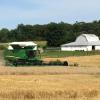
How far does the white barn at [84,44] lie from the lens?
4734 inches

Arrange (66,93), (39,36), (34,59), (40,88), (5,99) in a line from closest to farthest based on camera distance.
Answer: (5,99) < (66,93) < (40,88) < (34,59) < (39,36)

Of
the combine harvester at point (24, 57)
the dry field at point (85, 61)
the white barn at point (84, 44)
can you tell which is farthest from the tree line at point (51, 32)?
the combine harvester at point (24, 57)

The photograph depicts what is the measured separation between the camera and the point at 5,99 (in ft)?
59.3

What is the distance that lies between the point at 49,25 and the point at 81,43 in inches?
1289

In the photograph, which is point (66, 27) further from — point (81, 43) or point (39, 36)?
point (81, 43)

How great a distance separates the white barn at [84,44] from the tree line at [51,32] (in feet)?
25.7

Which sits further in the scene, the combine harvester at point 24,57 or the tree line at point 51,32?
the tree line at point 51,32

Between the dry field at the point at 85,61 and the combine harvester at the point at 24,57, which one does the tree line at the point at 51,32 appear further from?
the combine harvester at the point at 24,57

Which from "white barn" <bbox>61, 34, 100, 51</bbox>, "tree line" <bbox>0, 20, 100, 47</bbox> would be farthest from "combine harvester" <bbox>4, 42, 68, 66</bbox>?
"tree line" <bbox>0, 20, 100, 47</bbox>

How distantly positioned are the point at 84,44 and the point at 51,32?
65.0 ft

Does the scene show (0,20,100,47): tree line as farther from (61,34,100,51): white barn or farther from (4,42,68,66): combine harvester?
(4,42,68,66): combine harvester

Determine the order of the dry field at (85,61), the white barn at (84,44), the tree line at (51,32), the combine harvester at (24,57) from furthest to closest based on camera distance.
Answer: the tree line at (51,32)
the white barn at (84,44)
the dry field at (85,61)
the combine harvester at (24,57)

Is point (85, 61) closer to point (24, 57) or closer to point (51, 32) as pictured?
point (24, 57)

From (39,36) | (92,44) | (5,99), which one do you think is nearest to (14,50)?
(5,99)
